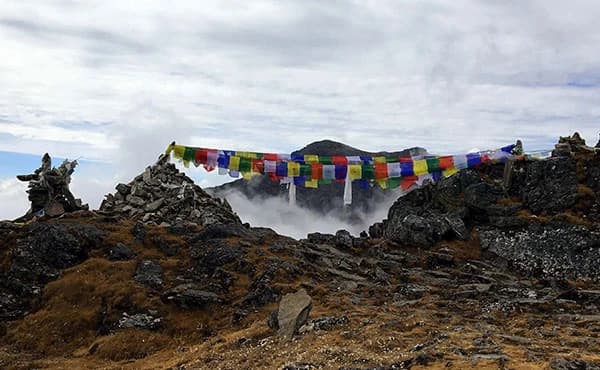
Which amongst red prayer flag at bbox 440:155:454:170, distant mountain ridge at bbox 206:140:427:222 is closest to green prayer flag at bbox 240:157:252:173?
red prayer flag at bbox 440:155:454:170

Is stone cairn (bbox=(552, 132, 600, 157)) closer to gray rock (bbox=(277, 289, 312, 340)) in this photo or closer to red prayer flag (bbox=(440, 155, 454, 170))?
red prayer flag (bbox=(440, 155, 454, 170))

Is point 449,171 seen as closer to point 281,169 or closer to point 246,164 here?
point 281,169

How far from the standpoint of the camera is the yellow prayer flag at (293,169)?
37250mm

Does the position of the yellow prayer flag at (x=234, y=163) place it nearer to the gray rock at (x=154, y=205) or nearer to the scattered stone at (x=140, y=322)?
the gray rock at (x=154, y=205)

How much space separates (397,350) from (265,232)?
17484 millimetres

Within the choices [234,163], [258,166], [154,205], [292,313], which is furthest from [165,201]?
[292,313]

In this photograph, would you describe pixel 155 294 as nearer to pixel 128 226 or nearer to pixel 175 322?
pixel 175 322

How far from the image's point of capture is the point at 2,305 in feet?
80.6

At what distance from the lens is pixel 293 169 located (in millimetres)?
37250

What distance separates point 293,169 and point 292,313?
19268 millimetres

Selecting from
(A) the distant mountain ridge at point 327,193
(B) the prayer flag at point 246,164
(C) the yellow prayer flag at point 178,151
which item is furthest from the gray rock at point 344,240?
(A) the distant mountain ridge at point 327,193

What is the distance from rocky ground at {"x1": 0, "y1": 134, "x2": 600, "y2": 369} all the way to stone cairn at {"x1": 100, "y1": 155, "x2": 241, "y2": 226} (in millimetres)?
132

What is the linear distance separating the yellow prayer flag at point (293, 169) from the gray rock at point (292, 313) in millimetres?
18215

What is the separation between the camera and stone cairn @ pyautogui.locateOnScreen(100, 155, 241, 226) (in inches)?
1325
